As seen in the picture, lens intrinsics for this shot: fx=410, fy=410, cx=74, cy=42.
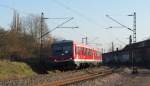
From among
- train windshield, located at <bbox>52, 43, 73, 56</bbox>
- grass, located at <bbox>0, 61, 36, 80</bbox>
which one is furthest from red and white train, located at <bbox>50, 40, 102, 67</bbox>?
grass, located at <bbox>0, 61, 36, 80</bbox>

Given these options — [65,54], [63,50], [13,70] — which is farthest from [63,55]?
[13,70]

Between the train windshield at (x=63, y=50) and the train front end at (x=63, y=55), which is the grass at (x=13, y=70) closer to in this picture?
the train front end at (x=63, y=55)

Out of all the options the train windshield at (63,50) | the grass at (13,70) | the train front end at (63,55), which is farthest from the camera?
the train windshield at (63,50)

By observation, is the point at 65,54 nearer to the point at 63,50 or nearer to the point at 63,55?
the point at 63,55

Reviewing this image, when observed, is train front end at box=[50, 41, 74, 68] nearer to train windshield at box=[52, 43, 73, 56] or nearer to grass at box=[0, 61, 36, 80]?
train windshield at box=[52, 43, 73, 56]

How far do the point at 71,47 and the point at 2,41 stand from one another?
74.8 feet

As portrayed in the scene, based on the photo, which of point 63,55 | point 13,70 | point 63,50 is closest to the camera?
point 13,70

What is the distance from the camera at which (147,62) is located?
87.6 m

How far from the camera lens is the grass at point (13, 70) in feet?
100

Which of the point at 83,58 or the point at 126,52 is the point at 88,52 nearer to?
the point at 83,58

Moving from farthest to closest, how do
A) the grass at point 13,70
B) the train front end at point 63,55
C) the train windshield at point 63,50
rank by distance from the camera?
the train windshield at point 63,50
the train front end at point 63,55
the grass at point 13,70

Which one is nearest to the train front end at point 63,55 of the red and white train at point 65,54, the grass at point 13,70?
the red and white train at point 65,54

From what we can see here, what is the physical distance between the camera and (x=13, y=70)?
32.8 metres

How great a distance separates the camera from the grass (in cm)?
3062
